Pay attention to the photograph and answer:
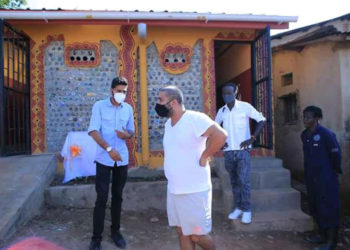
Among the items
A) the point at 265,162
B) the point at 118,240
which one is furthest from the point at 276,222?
the point at 118,240

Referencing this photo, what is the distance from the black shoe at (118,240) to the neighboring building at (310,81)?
4.13 m

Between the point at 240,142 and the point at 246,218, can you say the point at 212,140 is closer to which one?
the point at 240,142

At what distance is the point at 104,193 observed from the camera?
3.73 metres

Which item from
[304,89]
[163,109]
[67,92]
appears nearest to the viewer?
[163,109]

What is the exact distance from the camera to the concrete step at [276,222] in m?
4.57

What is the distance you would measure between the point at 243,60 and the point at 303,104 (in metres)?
1.62

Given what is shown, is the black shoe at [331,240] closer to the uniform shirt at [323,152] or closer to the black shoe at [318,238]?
the black shoe at [318,238]

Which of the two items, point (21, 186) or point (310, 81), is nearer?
point (21, 186)

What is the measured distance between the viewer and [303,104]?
7348 mm

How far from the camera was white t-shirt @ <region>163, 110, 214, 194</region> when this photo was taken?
2.91m

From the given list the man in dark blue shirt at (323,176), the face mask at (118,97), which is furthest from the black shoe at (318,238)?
the face mask at (118,97)

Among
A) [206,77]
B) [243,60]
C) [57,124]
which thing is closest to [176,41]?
[206,77]

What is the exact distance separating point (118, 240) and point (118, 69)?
3397mm

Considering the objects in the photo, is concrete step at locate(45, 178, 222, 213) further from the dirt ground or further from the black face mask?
the black face mask
